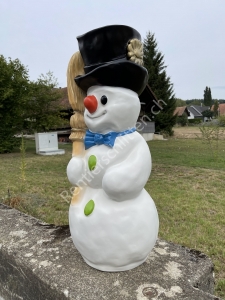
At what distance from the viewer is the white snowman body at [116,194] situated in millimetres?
1556

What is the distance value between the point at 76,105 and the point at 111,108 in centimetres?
34

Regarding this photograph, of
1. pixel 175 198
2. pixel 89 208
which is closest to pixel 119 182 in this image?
pixel 89 208

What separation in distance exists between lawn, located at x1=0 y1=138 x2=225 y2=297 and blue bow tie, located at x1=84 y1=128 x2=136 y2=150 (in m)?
1.49

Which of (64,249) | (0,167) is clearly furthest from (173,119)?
(64,249)

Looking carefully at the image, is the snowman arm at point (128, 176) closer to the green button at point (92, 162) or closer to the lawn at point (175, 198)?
the green button at point (92, 162)

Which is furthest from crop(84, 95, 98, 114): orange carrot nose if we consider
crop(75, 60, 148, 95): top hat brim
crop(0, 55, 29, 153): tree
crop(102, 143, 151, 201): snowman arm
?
crop(0, 55, 29, 153): tree

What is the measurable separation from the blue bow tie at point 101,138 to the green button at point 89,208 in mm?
372

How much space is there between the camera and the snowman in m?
1.53

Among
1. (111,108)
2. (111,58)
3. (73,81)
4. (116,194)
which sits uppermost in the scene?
(111,58)

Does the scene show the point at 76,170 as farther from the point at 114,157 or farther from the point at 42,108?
the point at 42,108

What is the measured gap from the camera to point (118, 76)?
1537mm

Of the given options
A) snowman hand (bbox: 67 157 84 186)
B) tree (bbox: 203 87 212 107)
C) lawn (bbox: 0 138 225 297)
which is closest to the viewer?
snowman hand (bbox: 67 157 84 186)

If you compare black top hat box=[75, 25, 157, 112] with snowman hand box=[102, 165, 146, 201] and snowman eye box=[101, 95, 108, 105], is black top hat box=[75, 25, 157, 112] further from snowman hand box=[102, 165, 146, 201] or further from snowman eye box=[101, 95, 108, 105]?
snowman hand box=[102, 165, 146, 201]

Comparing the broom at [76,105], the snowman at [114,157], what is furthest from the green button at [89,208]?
the broom at [76,105]
